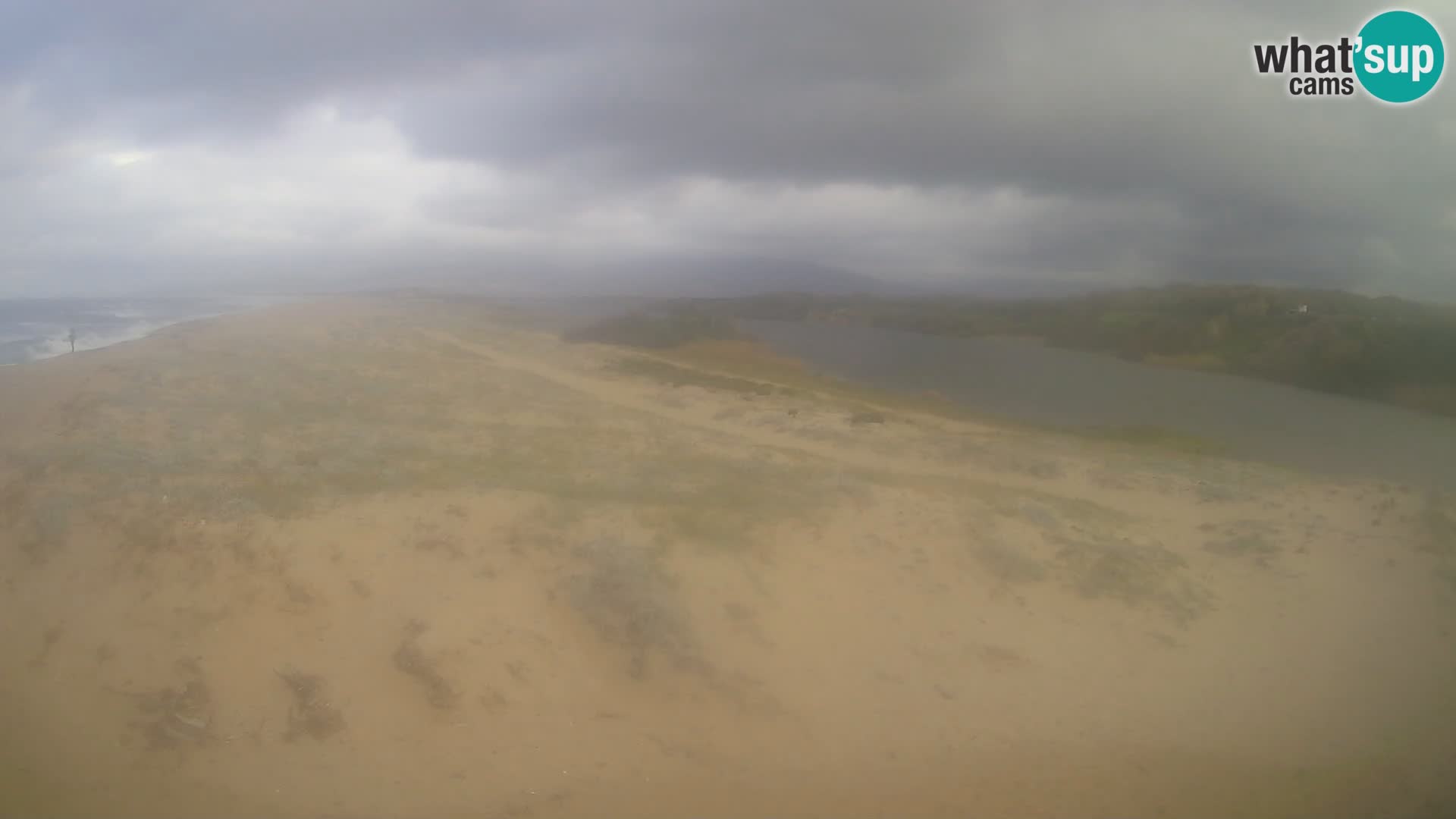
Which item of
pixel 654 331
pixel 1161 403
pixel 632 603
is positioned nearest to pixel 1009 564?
pixel 632 603

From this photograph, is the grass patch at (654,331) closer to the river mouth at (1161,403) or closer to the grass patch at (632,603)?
the river mouth at (1161,403)

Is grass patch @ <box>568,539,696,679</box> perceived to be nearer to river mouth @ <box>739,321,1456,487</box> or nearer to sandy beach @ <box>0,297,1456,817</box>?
sandy beach @ <box>0,297,1456,817</box>

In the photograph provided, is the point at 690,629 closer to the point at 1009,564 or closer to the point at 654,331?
the point at 1009,564

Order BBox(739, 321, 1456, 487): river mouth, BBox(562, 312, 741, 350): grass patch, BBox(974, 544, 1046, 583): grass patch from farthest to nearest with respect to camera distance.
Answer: BBox(562, 312, 741, 350): grass patch
BBox(739, 321, 1456, 487): river mouth
BBox(974, 544, 1046, 583): grass patch

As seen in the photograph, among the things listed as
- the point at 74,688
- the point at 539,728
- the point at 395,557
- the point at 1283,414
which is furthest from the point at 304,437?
the point at 1283,414

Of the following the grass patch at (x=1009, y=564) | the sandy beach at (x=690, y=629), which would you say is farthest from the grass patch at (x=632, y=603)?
the grass patch at (x=1009, y=564)

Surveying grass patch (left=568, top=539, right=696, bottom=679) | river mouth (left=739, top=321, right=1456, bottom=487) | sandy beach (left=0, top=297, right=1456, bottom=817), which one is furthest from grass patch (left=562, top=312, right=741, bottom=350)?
grass patch (left=568, top=539, right=696, bottom=679)

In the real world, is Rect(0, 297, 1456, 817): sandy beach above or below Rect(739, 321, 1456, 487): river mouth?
below
